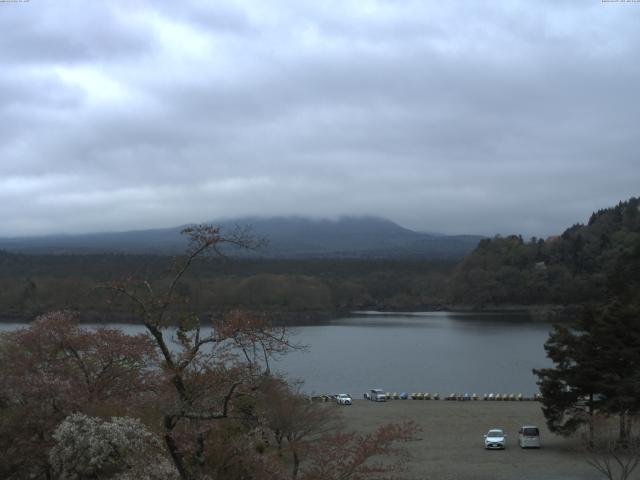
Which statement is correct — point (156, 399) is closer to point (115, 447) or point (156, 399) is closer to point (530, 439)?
point (115, 447)

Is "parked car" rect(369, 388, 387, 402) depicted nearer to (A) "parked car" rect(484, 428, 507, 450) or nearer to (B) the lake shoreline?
(A) "parked car" rect(484, 428, 507, 450)

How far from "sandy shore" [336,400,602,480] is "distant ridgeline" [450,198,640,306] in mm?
52758

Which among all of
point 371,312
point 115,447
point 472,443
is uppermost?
point 115,447

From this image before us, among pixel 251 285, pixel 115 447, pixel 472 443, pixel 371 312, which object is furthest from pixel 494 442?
pixel 371 312

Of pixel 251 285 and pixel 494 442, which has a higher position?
pixel 251 285

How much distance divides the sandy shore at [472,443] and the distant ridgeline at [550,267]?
5276 centimetres

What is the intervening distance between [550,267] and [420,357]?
4644cm

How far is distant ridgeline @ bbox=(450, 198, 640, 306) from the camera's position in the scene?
267ft

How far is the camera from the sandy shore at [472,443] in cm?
1680

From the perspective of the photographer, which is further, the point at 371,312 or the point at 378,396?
the point at 371,312

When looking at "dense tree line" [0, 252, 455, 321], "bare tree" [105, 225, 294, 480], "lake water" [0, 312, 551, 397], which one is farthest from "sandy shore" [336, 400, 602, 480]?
"dense tree line" [0, 252, 455, 321]

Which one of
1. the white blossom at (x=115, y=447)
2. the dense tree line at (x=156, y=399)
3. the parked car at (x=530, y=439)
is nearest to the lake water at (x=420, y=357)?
the parked car at (x=530, y=439)

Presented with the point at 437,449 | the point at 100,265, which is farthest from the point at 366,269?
the point at 437,449

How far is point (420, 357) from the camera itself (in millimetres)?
47812
